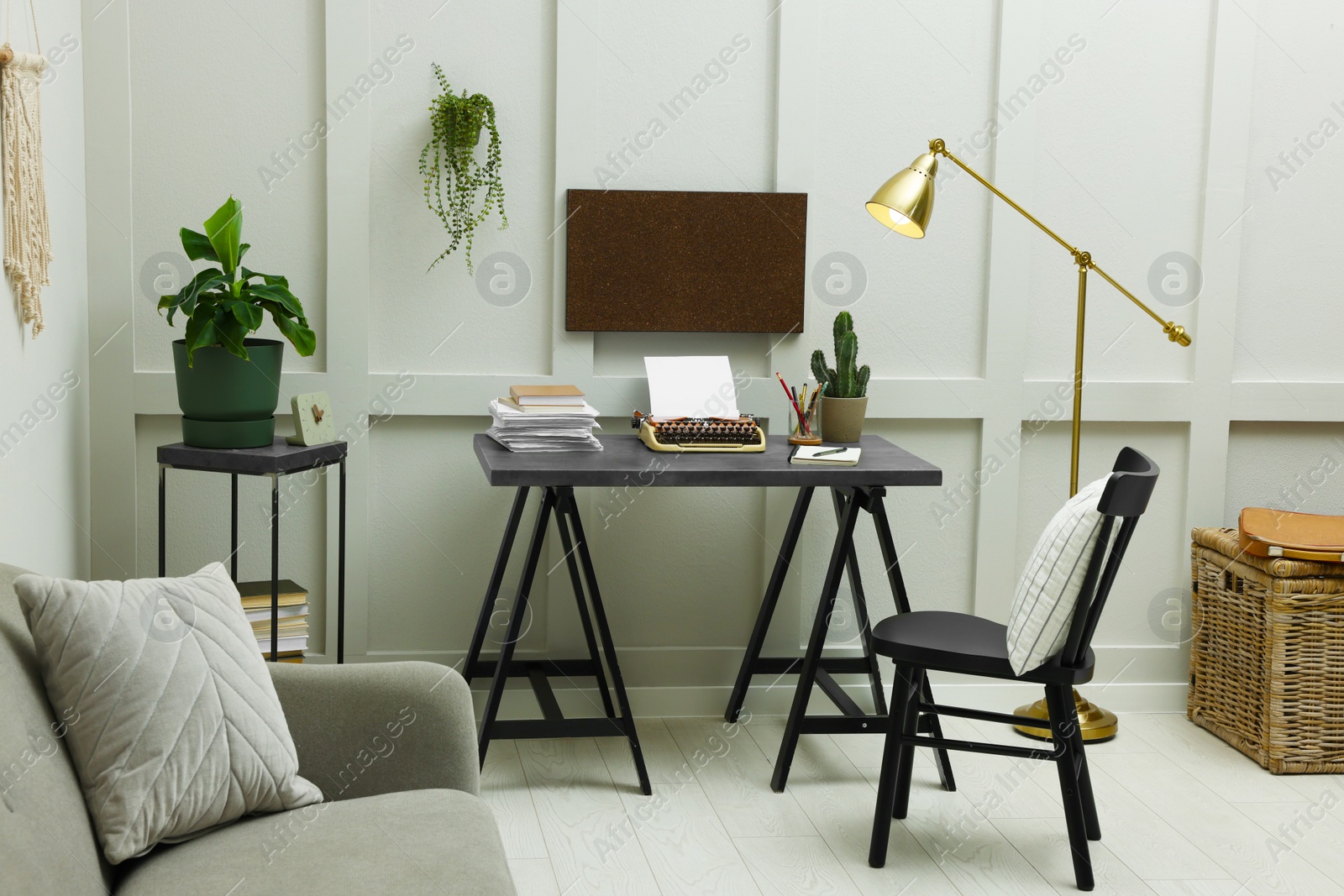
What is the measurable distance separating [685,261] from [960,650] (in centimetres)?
142

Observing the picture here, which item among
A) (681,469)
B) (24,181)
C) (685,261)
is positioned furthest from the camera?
(685,261)

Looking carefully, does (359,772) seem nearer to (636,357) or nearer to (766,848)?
(766,848)

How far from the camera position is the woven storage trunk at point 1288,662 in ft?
10.3

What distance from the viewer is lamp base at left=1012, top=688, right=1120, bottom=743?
339cm

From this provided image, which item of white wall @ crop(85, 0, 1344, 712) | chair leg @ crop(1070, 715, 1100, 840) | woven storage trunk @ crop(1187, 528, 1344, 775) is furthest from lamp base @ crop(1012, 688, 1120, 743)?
chair leg @ crop(1070, 715, 1100, 840)

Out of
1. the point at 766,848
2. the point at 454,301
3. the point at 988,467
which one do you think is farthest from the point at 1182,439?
the point at 454,301

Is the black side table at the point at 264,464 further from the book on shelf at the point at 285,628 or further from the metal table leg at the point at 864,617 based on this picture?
the metal table leg at the point at 864,617

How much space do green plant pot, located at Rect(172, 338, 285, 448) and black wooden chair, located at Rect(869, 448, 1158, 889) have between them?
63.7 inches

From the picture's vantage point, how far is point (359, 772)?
6.36 feet

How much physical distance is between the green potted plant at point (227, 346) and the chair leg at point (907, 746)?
5.58 feet

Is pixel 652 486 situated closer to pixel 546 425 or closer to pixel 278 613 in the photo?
pixel 546 425

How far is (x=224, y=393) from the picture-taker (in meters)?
2.78

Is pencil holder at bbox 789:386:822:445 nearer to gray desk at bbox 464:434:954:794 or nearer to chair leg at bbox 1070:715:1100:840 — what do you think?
gray desk at bbox 464:434:954:794

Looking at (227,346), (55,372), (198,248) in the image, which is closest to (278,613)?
(227,346)
